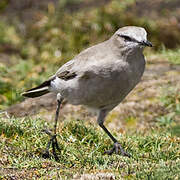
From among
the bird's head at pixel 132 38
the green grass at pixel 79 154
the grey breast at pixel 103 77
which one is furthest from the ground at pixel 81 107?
the bird's head at pixel 132 38

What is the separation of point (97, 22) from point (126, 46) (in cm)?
785

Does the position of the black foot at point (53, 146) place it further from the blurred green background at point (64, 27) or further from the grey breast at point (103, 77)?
the blurred green background at point (64, 27)

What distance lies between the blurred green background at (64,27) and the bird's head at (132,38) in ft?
17.2

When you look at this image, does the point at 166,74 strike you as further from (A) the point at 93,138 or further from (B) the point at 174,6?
(B) the point at 174,6

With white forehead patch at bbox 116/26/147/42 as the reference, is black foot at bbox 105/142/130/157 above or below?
below

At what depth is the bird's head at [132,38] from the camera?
4.42 m

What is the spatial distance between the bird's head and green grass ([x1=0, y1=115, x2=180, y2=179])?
3.96 feet

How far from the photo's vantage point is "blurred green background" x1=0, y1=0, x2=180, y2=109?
467 inches

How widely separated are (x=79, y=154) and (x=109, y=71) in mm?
954

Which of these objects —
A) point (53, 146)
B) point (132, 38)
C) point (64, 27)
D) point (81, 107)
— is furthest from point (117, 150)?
point (64, 27)

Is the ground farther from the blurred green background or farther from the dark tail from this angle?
the dark tail

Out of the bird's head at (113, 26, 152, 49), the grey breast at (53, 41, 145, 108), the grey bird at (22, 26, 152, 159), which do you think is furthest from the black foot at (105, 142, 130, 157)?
the bird's head at (113, 26, 152, 49)

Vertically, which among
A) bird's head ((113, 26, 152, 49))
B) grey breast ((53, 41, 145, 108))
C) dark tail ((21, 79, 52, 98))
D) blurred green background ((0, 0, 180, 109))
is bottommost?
blurred green background ((0, 0, 180, 109))

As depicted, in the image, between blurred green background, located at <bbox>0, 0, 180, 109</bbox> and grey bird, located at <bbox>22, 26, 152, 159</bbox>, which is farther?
blurred green background, located at <bbox>0, 0, 180, 109</bbox>
